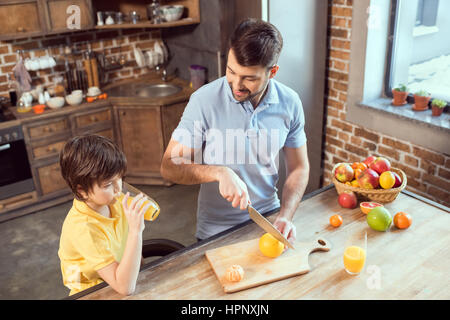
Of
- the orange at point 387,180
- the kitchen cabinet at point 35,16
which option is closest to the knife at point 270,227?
the orange at point 387,180

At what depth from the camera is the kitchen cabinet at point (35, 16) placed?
3.68 m

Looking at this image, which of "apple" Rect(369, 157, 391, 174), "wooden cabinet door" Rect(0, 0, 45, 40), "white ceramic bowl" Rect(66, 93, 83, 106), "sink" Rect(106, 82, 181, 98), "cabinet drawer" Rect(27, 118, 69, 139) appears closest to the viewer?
"apple" Rect(369, 157, 391, 174)

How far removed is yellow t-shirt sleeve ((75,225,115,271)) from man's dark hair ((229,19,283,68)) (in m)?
0.84

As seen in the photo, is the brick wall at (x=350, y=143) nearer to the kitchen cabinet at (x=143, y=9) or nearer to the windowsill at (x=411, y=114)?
the windowsill at (x=411, y=114)

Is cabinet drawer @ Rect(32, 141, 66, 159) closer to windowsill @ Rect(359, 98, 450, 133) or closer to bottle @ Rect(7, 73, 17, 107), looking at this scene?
bottle @ Rect(7, 73, 17, 107)

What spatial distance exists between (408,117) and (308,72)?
0.87 metres

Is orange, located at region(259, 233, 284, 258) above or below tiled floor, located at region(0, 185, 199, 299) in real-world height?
above

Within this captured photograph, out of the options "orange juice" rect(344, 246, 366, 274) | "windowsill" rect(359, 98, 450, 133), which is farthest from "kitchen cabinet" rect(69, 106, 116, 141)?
"orange juice" rect(344, 246, 366, 274)

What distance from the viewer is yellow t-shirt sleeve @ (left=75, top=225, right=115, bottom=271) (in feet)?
4.91

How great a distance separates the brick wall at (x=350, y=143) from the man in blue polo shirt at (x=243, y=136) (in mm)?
1334

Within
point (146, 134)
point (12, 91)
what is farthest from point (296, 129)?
point (12, 91)

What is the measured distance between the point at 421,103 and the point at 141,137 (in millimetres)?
2466

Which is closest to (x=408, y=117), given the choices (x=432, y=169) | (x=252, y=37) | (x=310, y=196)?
(x=432, y=169)

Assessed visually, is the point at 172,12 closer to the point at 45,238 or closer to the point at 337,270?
the point at 45,238
